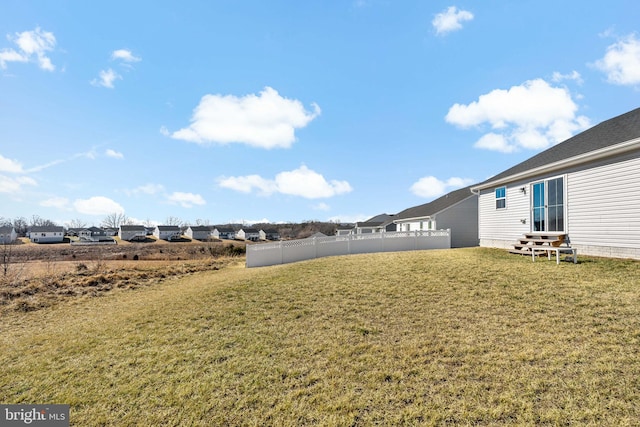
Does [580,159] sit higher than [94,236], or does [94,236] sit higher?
[580,159]

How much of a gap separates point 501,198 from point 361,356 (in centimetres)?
1292

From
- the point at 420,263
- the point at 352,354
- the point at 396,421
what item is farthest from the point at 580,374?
the point at 420,263

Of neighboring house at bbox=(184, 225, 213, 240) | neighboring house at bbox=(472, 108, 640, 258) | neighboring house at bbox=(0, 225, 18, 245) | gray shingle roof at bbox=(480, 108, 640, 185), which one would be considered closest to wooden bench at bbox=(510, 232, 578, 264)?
neighboring house at bbox=(472, 108, 640, 258)

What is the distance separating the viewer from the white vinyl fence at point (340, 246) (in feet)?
52.0

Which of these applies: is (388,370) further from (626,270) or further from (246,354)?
(626,270)

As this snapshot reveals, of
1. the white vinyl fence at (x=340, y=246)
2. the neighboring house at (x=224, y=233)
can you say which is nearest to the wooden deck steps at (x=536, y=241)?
the white vinyl fence at (x=340, y=246)

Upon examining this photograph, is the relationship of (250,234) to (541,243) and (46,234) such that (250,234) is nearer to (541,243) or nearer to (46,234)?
(46,234)

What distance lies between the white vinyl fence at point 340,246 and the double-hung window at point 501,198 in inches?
182

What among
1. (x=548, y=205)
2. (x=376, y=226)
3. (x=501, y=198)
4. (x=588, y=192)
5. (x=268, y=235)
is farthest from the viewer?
(x=268, y=235)

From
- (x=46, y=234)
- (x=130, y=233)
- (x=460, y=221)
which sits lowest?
(x=46, y=234)

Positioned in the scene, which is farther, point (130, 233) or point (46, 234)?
point (130, 233)

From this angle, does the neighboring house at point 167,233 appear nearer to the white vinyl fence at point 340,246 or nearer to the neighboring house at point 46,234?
the neighboring house at point 46,234

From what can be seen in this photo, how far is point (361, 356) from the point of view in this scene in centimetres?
438

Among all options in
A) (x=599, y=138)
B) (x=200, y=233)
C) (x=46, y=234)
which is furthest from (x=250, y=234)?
(x=599, y=138)
